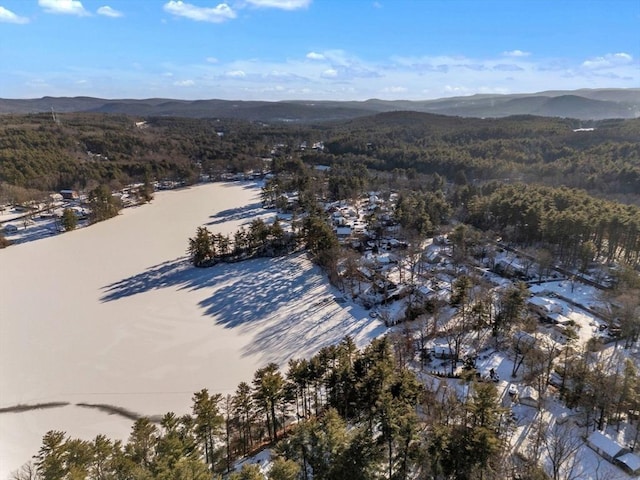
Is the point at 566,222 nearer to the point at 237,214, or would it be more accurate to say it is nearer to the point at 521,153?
the point at 237,214

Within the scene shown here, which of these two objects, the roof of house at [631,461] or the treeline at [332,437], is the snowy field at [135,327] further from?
the roof of house at [631,461]

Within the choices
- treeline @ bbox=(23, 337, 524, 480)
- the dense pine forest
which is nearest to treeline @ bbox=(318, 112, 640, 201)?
the dense pine forest

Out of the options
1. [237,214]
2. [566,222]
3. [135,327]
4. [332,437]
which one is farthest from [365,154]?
[332,437]

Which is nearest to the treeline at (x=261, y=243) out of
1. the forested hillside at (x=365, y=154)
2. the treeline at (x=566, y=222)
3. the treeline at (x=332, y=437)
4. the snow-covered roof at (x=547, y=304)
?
the snow-covered roof at (x=547, y=304)

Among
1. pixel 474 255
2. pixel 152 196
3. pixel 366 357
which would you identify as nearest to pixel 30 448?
pixel 366 357

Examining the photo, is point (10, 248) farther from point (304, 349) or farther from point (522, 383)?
point (522, 383)
